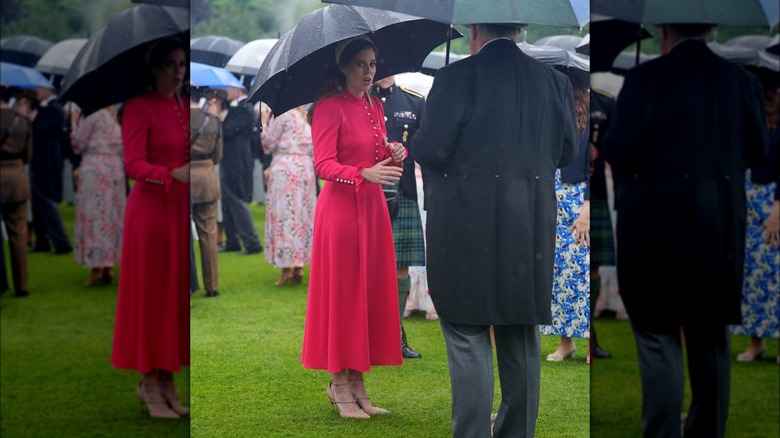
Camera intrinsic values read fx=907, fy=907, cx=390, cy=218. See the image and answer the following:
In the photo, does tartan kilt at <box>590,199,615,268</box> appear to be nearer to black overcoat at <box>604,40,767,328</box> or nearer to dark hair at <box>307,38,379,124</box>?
black overcoat at <box>604,40,767,328</box>

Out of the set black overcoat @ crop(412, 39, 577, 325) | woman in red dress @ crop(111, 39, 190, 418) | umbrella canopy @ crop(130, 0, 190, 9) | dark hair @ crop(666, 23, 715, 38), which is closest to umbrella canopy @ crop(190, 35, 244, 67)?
woman in red dress @ crop(111, 39, 190, 418)

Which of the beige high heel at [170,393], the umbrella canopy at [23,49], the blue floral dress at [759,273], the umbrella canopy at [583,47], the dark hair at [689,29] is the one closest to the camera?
the umbrella canopy at [23,49]

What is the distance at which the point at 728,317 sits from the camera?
2689 millimetres

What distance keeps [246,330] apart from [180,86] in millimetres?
1125

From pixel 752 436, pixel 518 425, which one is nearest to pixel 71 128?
pixel 518 425

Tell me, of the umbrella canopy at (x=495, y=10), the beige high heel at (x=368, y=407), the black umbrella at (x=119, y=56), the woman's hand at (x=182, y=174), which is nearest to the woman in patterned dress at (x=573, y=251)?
the umbrella canopy at (x=495, y=10)

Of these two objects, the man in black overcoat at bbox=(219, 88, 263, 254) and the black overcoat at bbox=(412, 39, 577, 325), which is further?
the man in black overcoat at bbox=(219, 88, 263, 254)

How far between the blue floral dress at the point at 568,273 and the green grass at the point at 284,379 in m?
0.09

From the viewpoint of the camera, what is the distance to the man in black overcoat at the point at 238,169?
3.18 metres

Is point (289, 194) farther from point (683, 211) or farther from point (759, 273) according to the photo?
point (759, 273)

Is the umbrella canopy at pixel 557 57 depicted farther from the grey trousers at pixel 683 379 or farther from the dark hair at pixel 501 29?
the grey trousers at pixel 683 379

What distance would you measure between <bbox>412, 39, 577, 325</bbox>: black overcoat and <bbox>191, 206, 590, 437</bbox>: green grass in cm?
20

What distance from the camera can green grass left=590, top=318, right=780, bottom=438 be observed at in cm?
256

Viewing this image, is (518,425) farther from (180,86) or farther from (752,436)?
(180,86)
